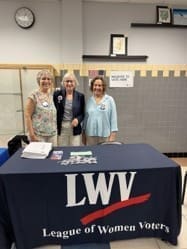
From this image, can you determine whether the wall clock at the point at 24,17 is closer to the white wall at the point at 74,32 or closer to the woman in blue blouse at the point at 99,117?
the white wall at the point at 74,32

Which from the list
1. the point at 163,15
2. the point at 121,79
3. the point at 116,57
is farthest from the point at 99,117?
the point at 163,15

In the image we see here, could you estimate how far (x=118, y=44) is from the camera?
3803mm

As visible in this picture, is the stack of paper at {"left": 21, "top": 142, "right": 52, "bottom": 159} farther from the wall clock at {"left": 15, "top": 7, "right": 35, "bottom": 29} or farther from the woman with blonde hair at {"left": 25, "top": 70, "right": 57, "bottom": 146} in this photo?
the wall clock at {"left": 15, "top": 7, "right": 35, "bottom": 29}

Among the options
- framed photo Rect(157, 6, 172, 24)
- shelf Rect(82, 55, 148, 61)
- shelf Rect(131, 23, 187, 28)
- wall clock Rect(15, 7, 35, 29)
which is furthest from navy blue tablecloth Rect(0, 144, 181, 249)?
framed photo Rect(157, 6, 172, 24)

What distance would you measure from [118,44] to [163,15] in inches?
35.5

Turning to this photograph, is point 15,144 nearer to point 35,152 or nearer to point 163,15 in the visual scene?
point 35,152

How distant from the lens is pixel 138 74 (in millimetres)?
3926

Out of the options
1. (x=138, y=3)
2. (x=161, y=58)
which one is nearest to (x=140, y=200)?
(x=161, y=58)

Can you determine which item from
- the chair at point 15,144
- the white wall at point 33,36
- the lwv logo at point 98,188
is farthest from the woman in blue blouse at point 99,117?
the white wall at point 33,36

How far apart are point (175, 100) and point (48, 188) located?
10.5 ft

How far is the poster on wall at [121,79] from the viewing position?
3893mm

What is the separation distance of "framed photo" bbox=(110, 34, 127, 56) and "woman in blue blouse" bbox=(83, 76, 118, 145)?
1.47m

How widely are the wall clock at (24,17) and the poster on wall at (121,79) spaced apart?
1582mm

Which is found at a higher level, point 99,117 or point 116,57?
point 116,57
